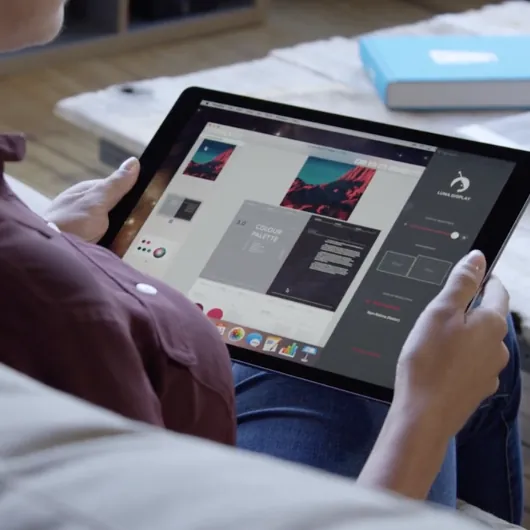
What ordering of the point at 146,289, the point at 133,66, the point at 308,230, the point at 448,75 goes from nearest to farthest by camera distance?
1. the point at 146,289
2. the point at 308,230
3. the point at 448,75
4. the point at 133,66

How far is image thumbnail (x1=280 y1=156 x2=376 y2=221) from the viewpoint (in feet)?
3.40

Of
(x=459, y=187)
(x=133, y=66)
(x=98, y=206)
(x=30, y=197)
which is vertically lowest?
(x=133, y=66)

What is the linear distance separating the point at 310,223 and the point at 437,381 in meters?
0.24

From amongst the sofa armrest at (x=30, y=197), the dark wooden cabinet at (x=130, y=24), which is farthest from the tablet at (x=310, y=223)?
the dark wooden cabinet at (x=130, y=24)

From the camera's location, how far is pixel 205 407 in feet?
2.60

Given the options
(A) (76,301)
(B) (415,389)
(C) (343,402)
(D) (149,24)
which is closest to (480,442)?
(C) (343,402)

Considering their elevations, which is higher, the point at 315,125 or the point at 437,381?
the point at 315,125

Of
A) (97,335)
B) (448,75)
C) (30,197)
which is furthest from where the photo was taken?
(448,75)

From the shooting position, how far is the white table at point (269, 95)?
1621 millimetres

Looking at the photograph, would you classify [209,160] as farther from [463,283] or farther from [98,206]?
[463,283]

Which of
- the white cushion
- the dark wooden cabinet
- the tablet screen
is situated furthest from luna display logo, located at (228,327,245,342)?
the dark wooden cabinet

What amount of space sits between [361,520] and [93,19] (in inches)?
134

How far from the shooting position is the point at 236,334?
3.19ft

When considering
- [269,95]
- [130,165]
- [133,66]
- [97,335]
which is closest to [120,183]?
[130,165]
